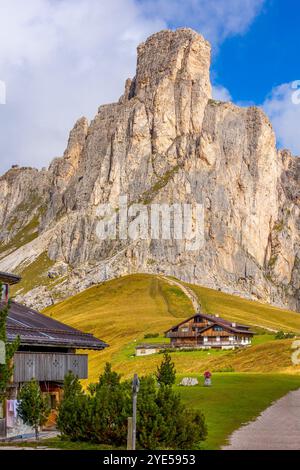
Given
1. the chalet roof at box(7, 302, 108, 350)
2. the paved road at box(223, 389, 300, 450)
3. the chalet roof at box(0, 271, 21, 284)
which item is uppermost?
the chalet roof at box(0, 271, 21, 284)

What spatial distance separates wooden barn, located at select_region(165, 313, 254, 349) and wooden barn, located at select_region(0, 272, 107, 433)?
3068 inches

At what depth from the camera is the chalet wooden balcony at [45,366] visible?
39688mm

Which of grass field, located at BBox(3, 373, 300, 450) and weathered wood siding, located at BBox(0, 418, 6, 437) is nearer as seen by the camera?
grass field, located at BBox(3, 373, 300, 450)

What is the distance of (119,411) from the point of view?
1099 inches

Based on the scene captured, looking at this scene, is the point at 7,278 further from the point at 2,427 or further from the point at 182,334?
the point at 182,334

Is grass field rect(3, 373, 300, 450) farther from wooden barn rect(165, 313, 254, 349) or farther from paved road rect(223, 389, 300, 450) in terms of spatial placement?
wooden barn rect(165, 313, 254, 349)

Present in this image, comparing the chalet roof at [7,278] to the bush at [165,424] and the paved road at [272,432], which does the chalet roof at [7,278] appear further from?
the bush at [165,424]

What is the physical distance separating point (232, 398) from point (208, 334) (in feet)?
267

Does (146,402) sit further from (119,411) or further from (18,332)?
(18,332)

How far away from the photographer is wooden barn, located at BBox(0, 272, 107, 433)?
39.6 meters

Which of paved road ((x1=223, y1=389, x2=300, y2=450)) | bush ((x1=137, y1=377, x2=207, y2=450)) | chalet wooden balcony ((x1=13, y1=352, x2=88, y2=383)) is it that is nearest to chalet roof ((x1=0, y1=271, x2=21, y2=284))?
chalet wooden balcony ((x1=13, y1=352, x2=88, y2=383))

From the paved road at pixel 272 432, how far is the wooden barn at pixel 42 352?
1341 centimetres

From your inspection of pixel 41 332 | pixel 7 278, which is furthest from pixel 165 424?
pixel 7 278
